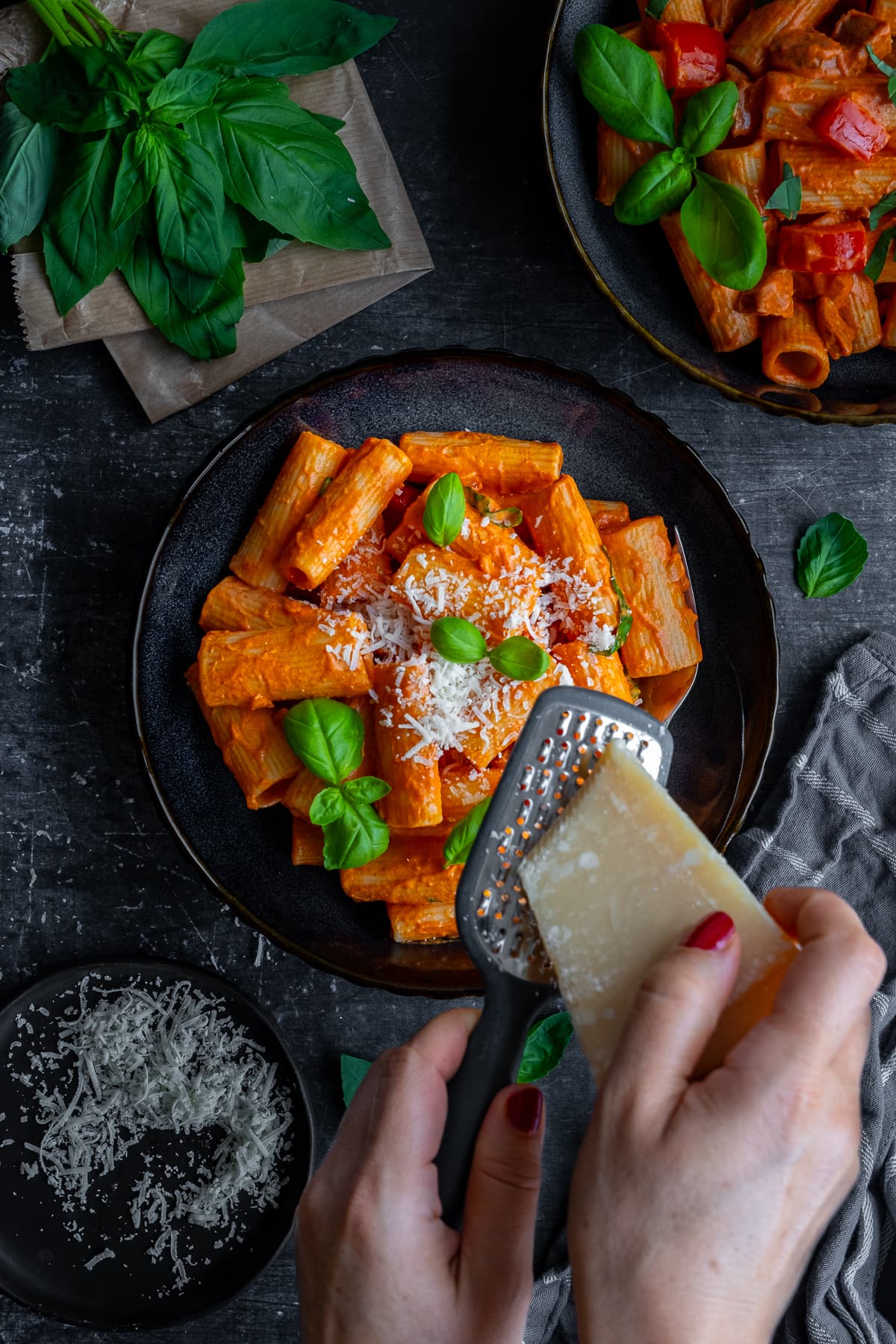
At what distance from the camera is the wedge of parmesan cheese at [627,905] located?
1136 mm

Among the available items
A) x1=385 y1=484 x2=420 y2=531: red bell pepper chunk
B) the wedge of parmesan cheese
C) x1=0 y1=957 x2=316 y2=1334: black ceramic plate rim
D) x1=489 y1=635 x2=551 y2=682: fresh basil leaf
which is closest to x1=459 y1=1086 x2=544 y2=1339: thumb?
the wedge of parmesan cheese

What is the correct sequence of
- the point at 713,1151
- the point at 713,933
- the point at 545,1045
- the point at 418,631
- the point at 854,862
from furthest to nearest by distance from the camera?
1. the point at 854,862
2. the point at 545,1045
3. the point at 418,631
4. the point at 713,933
5. the point at 713,1151

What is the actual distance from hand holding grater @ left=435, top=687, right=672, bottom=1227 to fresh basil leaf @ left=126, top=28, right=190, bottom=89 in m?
1.26

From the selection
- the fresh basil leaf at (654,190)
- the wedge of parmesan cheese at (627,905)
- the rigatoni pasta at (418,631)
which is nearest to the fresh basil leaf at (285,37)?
the fresh basil leaf at (654,190)

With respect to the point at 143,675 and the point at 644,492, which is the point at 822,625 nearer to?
the point at 644,492

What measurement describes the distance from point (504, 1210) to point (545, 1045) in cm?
77

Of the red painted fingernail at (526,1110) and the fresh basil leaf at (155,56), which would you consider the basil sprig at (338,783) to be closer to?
the red painted fingernail at (526,1110)

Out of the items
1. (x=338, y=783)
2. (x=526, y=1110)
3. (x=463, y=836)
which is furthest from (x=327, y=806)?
(x=526, y=1110)

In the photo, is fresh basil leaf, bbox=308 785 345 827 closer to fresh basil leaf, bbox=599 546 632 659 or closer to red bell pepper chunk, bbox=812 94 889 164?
fresh basil leaf, bbox=599 546 632 659

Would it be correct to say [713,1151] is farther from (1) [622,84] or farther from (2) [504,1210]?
(1) [622,84]

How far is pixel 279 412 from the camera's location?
1.80 metres

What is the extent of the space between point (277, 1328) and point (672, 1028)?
147 centimetres

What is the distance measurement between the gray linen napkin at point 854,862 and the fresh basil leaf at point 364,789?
78 centimetres

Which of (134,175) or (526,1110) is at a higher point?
(134,175)
